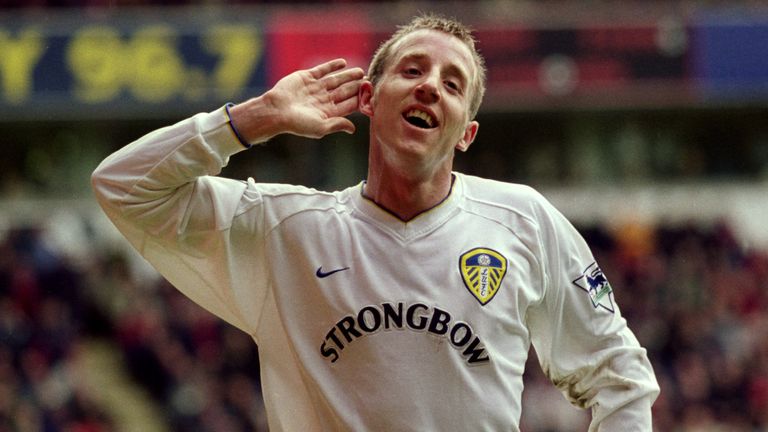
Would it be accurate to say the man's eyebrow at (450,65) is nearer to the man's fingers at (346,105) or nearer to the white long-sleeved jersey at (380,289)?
the man's fingers at (346,105)

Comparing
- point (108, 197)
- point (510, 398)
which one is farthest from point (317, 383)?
point (108, 197)

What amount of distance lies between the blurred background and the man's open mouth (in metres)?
9.67

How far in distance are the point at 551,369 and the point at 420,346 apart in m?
0.51

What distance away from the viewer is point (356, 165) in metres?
21.1

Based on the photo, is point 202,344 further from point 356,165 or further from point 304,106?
point 304,106

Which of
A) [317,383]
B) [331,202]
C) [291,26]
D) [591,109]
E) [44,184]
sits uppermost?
[331,202]

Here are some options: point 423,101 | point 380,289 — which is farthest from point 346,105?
point 380,289

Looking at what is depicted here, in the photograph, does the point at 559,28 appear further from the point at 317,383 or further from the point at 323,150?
the point at 317,383

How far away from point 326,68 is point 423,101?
0.35 meters

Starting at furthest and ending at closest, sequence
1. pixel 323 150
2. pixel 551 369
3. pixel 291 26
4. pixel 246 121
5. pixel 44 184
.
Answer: pixel 323 150 → pixel 44 184 → pixel 291 26 → pixel 551 369 → pixel 246 121

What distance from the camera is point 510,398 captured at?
3.99 metres

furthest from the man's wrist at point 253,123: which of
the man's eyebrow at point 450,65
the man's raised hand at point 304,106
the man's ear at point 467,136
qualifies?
the man's ear at point 467,136

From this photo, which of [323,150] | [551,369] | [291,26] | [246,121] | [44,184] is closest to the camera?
[246,121]

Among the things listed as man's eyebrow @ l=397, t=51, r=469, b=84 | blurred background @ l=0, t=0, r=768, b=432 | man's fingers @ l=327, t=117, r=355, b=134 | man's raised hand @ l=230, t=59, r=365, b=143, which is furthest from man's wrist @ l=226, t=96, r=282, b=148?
blurred background @ l=0, t=0, r=768, b=432
